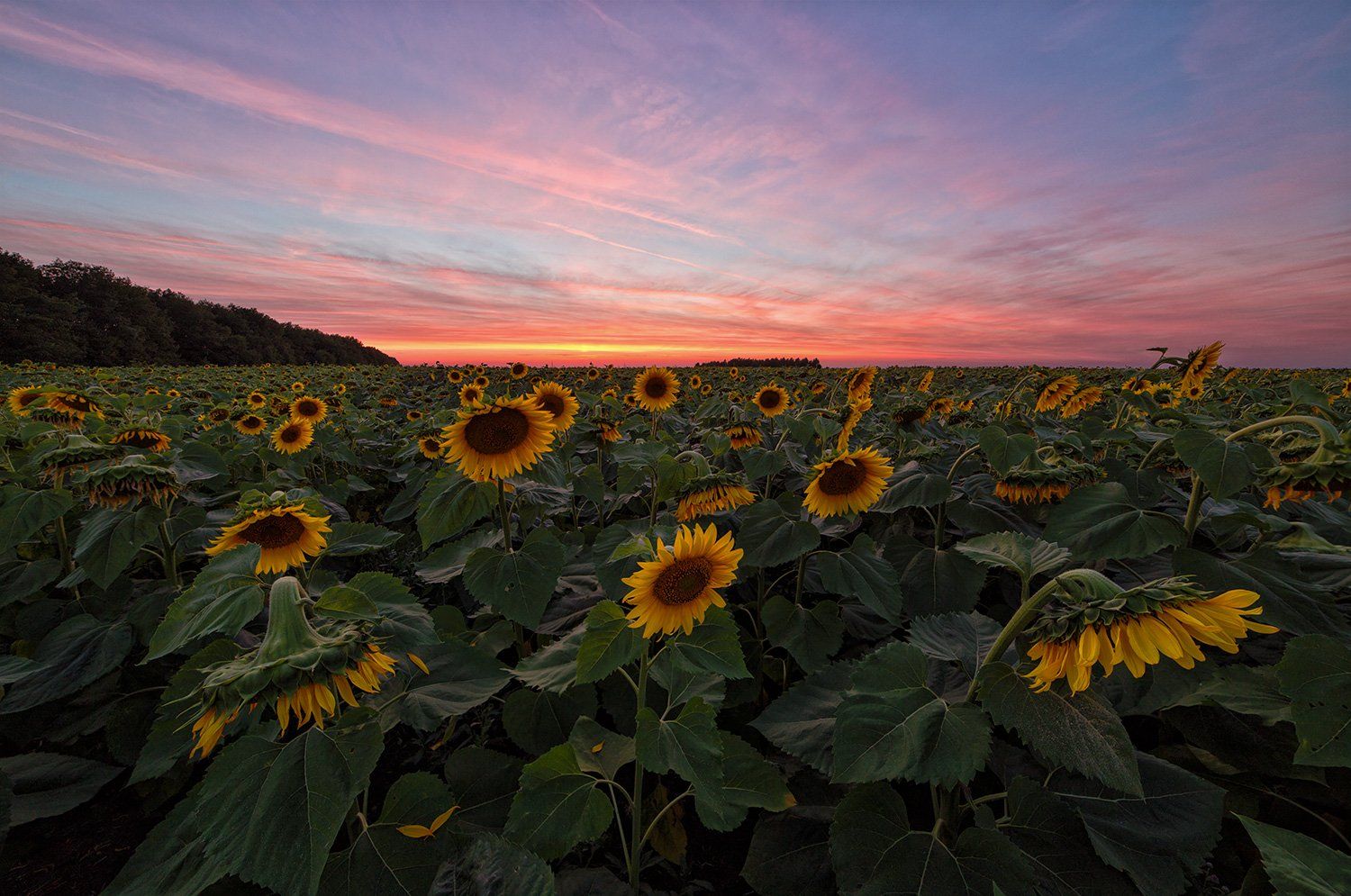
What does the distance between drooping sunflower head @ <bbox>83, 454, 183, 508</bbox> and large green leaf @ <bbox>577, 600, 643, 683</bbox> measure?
229 cm

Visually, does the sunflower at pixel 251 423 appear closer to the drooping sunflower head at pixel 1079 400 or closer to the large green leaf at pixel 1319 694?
the large green leaf at pixel 1319 694

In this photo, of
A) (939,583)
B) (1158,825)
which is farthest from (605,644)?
(939,583)

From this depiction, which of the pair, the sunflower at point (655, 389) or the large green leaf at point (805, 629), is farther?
the sunflower at point (655, 389)

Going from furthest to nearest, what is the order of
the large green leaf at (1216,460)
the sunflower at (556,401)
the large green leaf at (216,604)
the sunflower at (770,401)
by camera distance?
the sunflower at (770,401) < the sunflower at (556,401) < the large green leaf at (1216,460) < the large green leaf at (216,604)

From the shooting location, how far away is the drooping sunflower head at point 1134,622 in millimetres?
1304

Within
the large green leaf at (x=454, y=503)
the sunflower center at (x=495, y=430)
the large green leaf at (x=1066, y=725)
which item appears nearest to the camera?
the large green leaf at (x=1066, y=725)

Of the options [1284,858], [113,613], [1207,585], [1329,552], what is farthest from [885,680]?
[113,613]

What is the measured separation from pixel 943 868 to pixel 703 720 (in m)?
0.83

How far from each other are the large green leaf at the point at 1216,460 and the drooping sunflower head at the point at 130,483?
4378mm

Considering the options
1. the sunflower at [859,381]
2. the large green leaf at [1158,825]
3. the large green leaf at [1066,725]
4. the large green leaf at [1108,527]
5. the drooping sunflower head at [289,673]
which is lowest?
the large green leaf at [1158,825]

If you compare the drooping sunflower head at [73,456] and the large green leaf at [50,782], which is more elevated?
the drooping sunflower head at [73,456]

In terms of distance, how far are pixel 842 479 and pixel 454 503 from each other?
2.10 meters

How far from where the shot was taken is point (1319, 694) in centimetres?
142

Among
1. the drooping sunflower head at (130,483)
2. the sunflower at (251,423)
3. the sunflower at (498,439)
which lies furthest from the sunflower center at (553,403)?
the sunflower at (251,423)
